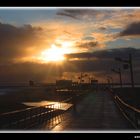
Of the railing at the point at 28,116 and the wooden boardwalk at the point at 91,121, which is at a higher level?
the railing at the point at 28,116

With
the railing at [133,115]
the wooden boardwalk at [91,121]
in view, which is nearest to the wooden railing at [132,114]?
the railing at [133,115]

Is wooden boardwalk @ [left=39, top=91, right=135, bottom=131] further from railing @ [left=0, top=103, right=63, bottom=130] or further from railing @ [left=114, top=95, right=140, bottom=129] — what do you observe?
railing @ [left=0, top=103, right=63, bottom=130]

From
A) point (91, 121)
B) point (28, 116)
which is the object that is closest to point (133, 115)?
point (91, 121)

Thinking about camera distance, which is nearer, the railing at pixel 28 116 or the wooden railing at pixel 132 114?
the railing at pixel 28 116

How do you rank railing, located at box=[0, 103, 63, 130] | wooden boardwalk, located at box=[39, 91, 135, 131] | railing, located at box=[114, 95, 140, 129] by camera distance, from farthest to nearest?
railing, located at box=[114, 95, 140, 129], railing, located at box=[0, 103, 63, 130], wooden boardwalk, located at box=[39, 91, 135, 131]

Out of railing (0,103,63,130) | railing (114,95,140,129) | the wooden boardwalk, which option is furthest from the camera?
railing (114,95,140,129)

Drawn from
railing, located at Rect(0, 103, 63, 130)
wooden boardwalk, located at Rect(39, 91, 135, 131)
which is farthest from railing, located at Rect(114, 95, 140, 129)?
railing, located at Rect(0, 103, 63, 130)

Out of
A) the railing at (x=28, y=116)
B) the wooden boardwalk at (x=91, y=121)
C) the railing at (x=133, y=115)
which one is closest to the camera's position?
the wooden boardwalk at (x=91, y=121)

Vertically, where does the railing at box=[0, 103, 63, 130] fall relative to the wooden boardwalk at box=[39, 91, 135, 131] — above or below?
above

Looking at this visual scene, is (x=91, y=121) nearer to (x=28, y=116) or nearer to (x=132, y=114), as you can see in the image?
(x=132, y=114)

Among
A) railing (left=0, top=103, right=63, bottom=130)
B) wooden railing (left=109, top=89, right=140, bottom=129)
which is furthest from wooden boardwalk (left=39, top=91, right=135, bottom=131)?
railing (left=0, top=103, right=63, bottom=130)

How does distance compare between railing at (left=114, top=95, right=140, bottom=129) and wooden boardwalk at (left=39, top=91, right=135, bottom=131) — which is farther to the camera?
railing at (left=114, top=95, right=140, bottom=129)

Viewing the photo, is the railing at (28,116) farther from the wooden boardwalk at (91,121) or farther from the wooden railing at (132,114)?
the wooden railing at (132,114)
